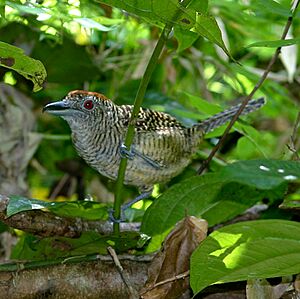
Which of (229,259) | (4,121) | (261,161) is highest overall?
(261,161)

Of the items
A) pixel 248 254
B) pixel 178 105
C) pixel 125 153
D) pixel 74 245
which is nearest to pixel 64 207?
pixel 74 245

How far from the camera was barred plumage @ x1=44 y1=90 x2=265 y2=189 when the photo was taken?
6.23 ft

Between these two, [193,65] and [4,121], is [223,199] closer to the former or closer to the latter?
[4,121]

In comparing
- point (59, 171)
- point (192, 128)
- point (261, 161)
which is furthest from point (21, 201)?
point (59, 171)

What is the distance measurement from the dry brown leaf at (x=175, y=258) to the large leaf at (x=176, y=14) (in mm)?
457

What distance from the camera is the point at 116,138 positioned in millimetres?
1908

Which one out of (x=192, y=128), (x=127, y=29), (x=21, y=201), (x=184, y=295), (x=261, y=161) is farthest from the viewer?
(x=127, y=29)

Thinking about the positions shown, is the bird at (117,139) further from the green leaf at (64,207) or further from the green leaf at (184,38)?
the green leaf at (184,38)

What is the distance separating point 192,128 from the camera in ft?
7.06

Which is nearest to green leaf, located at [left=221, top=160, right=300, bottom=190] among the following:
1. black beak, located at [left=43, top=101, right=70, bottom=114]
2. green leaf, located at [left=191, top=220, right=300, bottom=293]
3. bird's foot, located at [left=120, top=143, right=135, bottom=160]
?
green leaf, located at [left=191, top=220, right=300, bottom=293]

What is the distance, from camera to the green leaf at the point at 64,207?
1.44 metres

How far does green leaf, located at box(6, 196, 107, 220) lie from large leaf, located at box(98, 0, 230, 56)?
47 centimetres

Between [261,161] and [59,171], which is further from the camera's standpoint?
[59,171]

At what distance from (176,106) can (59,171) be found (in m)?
0.78
